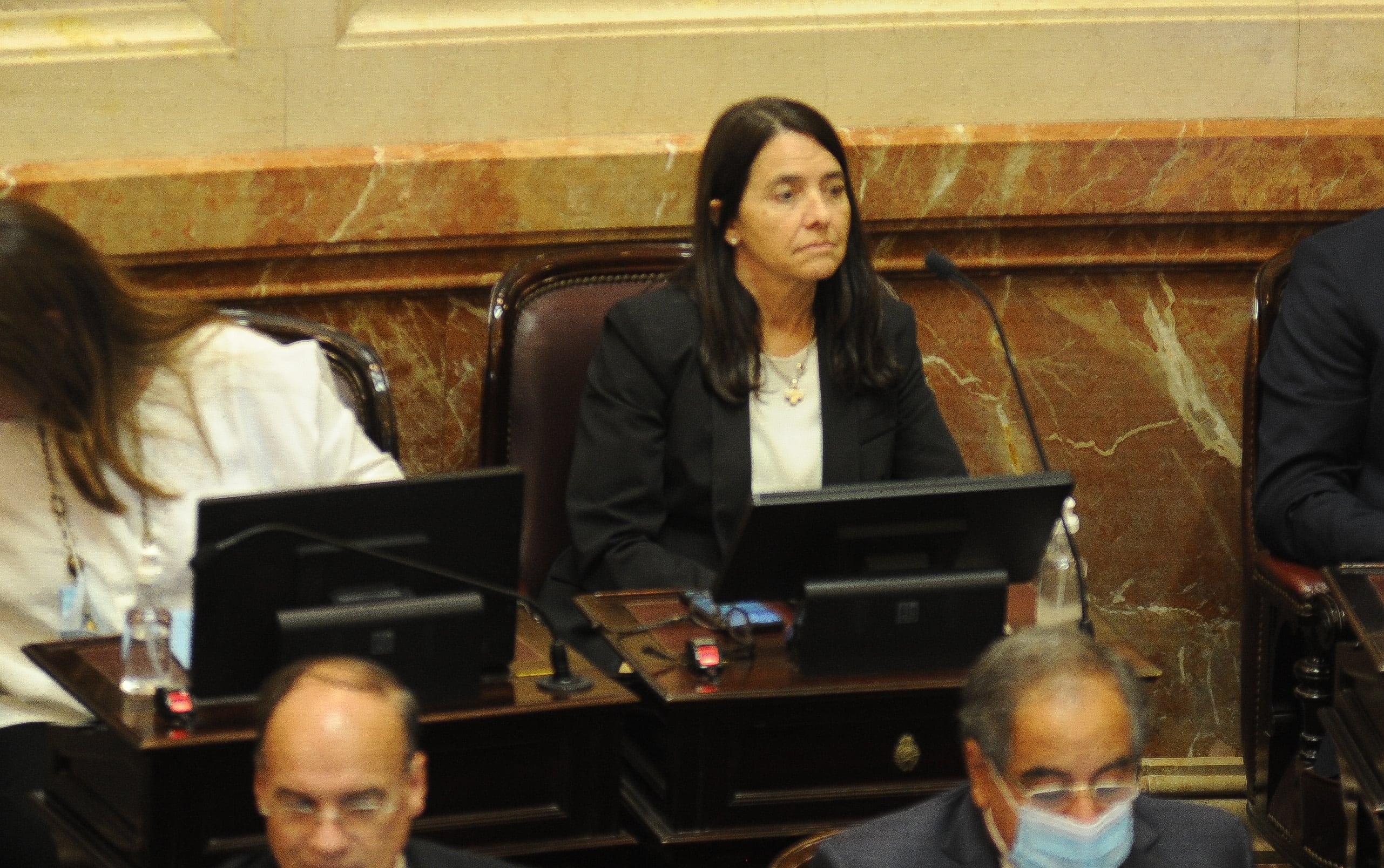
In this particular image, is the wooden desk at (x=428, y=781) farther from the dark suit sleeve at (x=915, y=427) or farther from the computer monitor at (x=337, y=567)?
the dark suit sleeve at (x=915, y=427)

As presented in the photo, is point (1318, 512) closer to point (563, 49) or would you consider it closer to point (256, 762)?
point (563, 49)

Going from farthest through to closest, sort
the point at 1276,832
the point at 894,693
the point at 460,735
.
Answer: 1. the point at 1276,832
2. the point at 894,693
3. the point at 460,735

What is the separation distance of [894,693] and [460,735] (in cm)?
60

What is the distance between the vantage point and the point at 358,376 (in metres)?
3.28

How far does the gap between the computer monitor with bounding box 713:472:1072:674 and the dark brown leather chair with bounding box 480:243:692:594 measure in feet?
3.04

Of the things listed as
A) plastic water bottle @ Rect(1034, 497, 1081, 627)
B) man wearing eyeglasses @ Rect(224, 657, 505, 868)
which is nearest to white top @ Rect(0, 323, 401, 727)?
man wearing eyeglasses @ Rect(224, 657, 505, 868)

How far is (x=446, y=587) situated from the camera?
2484 mm

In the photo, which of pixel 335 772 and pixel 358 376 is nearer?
pixel 335 772

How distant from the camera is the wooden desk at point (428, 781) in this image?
2.33 meters

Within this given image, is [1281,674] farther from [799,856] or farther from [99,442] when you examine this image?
[99,442]

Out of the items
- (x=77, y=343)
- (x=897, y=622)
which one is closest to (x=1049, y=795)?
(x=897, y=622)

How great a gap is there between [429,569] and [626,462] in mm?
940

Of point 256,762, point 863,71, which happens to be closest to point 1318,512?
point 863,71

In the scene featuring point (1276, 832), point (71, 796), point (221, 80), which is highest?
point (221, 80)
